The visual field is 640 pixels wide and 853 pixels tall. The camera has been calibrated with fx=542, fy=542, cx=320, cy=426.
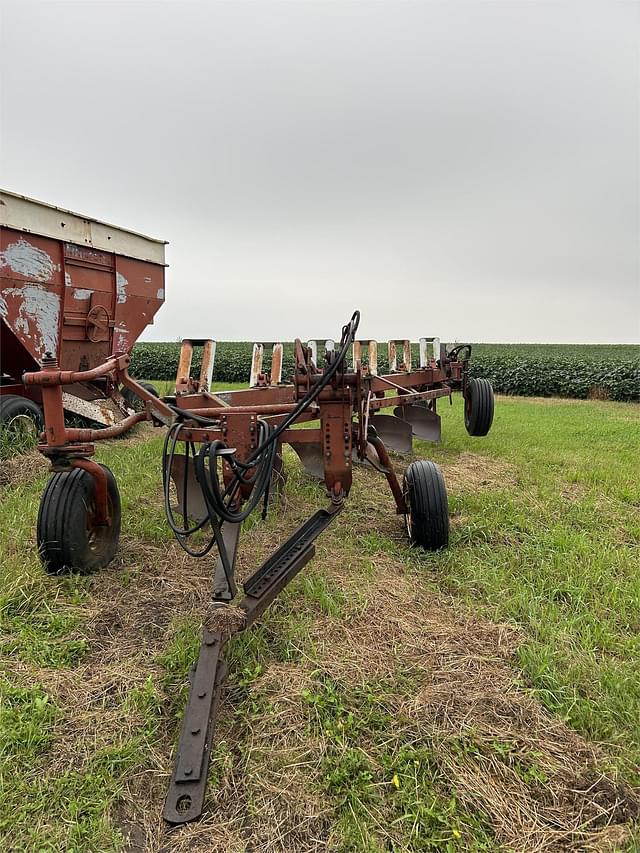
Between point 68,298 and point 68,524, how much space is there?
13.2 feet

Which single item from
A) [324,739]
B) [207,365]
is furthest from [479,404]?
[324,739]

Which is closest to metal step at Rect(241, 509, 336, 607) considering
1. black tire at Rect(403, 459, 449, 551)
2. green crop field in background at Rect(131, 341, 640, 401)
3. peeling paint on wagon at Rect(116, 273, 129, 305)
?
black tire at Rect(403, 459, 449, 551)

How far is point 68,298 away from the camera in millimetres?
6195

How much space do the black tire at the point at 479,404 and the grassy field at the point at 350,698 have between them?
136 inches

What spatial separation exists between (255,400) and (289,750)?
8.97 feet

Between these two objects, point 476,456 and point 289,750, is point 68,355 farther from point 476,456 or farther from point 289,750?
point 289,750

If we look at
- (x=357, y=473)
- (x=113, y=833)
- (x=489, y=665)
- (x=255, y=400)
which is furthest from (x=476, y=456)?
(x=113, y=833)

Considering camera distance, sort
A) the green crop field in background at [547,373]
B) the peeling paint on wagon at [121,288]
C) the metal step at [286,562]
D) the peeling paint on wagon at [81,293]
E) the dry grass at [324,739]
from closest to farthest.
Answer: the dry grass at [324,739]
the metal step at [286,562]
the peeling paint on wagon at [81,293]
the peeling paint on wagon at [121,288]
the green crop field in background at [547,373]

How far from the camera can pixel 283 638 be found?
2.63 metres

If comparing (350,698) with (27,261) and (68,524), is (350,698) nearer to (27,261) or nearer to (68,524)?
(68,524)

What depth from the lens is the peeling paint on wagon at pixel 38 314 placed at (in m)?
5.66

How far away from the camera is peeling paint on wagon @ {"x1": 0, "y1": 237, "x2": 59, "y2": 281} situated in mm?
5488

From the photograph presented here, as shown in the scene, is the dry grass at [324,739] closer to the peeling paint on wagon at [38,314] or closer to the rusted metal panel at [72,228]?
the peeling paint on wagon at [38,314]

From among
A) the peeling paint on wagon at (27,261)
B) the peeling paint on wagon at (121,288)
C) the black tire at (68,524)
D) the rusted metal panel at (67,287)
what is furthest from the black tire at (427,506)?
the peeling paint on wagon at (121,288)
